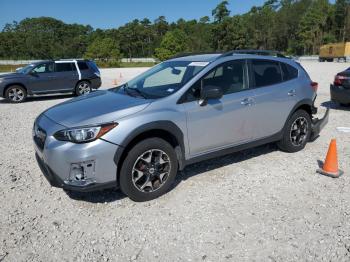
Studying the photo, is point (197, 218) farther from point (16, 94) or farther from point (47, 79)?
point (16, 94)

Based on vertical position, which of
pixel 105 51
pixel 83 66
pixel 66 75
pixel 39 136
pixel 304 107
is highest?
pixel 105 51

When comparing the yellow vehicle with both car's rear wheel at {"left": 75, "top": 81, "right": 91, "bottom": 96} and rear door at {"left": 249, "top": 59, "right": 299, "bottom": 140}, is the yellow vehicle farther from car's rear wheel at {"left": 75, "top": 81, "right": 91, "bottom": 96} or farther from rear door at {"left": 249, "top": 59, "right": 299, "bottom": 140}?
rear door at {"left": 249, "top": 59, "right": 299, "bottom": 140}

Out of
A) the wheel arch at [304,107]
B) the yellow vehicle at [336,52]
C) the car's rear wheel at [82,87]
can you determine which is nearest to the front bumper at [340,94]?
the wheel arch at [304,107]

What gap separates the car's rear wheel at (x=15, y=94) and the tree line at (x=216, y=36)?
163 feet

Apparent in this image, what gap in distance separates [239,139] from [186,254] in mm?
2275

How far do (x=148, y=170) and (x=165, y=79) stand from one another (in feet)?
5.32

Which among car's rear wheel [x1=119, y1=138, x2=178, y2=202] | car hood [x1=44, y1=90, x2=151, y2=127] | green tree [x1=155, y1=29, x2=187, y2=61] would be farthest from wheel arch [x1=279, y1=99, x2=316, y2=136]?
green tree [x1=155, y1=29, x2=187, y2=61]

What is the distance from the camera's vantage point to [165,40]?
2606 inches

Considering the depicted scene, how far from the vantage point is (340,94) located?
31.8ft

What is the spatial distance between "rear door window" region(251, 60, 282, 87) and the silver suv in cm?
2

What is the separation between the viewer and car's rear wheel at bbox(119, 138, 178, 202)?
4066 mm

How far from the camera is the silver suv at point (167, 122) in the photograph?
152 inches

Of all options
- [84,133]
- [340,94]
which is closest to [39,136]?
[84,133]

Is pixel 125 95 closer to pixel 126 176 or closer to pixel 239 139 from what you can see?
pixel 126 176
